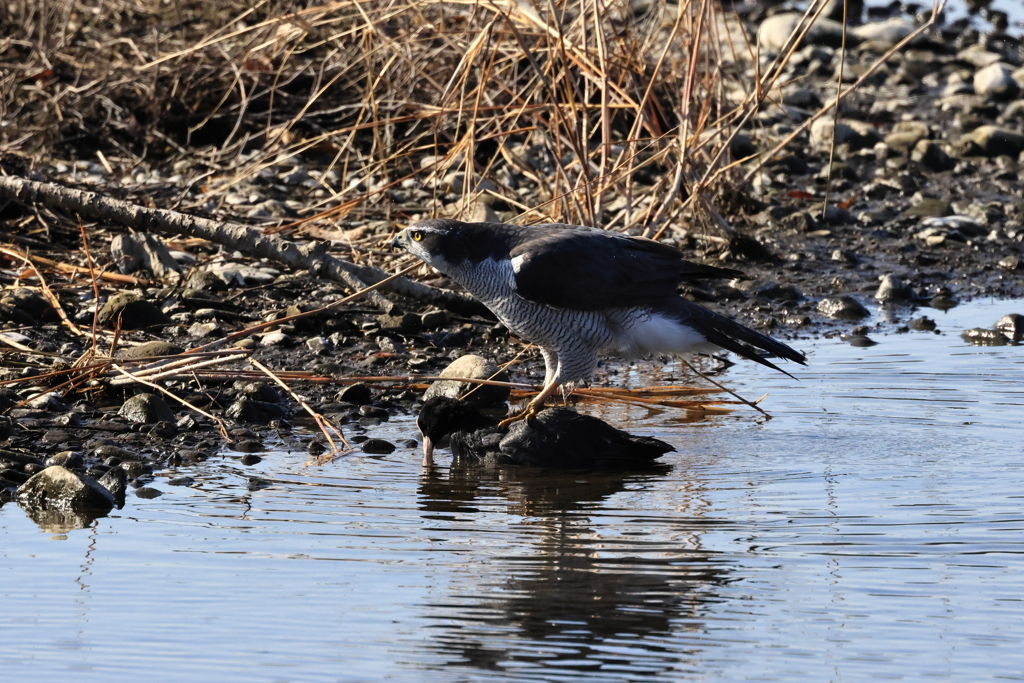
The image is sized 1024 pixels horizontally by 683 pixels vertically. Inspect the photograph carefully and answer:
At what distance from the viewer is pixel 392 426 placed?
213 inches

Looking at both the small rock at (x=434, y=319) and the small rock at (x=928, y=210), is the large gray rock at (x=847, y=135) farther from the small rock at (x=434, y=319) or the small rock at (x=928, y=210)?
the small rock at (x=434, y=319)

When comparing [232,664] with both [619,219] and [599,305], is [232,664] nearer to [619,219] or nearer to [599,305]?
[599,305]

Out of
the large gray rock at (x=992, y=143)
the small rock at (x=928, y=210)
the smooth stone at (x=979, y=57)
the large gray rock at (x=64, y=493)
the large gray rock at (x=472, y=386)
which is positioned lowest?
the large gray rock at (x=64, y=493)

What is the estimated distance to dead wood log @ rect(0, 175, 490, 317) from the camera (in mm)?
6312

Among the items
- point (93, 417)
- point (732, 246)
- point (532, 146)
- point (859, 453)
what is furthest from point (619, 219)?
point (93, 417)

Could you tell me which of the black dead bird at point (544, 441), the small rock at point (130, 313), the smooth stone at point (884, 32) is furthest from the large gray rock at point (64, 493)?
the smooth stone at point (884, 32)

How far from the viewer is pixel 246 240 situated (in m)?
6.35

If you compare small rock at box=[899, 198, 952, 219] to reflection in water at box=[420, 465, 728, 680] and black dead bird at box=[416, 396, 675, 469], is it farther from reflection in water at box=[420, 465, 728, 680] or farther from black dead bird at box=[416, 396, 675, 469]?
reflection in water at box=[420, 465, 728, 680]

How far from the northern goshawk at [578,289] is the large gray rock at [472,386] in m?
0.45

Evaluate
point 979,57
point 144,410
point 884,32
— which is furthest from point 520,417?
point 884,32

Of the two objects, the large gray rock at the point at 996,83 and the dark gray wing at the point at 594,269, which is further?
the large gray rock at the point at 996,83

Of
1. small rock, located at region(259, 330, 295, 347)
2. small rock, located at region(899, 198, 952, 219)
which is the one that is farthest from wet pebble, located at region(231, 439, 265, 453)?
small rock, located at region(899, 198, 952, 219)

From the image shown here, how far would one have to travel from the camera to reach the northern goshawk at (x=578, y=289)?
5.02 m

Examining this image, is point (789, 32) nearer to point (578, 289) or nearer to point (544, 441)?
point (578, 289)
